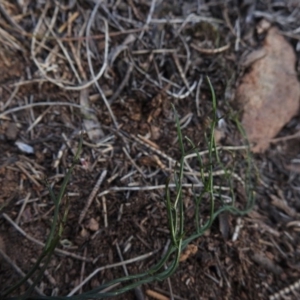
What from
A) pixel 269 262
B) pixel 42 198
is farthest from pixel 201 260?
pixel 42 198

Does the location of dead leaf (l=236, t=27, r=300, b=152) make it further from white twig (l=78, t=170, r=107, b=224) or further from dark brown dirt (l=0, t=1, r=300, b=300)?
white twig (l=78, t=170, r=107, b=224)

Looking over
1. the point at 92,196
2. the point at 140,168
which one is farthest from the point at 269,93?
the point at 92,196

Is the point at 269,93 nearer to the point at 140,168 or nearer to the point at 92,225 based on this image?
the point at 140,168

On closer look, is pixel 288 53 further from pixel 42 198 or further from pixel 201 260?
pixel 42 198

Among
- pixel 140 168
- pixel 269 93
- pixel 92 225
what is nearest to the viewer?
pixel 92 225

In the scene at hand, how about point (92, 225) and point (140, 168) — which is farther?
point (140, 168)

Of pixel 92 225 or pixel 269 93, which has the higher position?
pixel 269 93

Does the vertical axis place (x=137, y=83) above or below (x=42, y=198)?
above

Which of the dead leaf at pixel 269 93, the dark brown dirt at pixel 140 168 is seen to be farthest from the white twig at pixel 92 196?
the dead leaf at pixel 269 93
